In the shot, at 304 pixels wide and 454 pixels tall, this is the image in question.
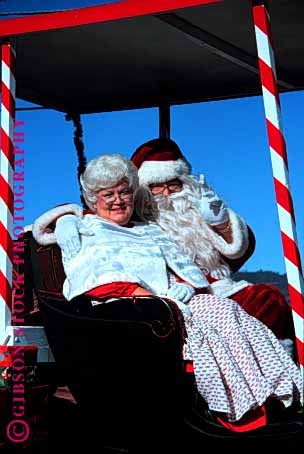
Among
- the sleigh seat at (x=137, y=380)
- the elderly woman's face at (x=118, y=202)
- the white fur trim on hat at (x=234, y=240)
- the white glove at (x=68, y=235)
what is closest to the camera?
the sleigh seat at (x=137, y=380)

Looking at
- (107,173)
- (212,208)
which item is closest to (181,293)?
(212,208)

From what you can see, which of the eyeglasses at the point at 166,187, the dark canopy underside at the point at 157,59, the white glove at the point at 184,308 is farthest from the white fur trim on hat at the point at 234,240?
the dark canopy underside at the point at 157,59

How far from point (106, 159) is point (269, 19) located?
50.9 inches

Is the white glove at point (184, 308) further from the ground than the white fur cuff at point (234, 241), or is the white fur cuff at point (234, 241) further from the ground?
the white fur cuff at point (234, 241)

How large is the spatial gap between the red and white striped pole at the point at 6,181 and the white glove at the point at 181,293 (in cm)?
88

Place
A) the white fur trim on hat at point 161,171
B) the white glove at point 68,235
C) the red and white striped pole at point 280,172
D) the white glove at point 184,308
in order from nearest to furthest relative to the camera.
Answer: the red and white striped pole at point 280,172 < the white glove at point 184,308 < the white glove at point 68,235 < the white fur trim on hat at point 161,171

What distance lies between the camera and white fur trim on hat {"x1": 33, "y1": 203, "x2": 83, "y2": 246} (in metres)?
5.23

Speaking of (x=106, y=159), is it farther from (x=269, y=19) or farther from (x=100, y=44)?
(x=269, y=19)

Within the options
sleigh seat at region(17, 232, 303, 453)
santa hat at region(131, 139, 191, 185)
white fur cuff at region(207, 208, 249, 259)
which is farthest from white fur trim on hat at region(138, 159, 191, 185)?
sleigh seat at region(17, 232, 303, 453)

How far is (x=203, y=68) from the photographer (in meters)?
5.25

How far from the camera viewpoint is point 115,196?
5.05m

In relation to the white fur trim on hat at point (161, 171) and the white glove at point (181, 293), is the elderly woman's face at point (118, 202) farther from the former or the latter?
the white glove at point (181, 293)

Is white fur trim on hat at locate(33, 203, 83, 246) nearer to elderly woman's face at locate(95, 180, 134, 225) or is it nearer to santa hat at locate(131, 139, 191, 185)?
elderly woman's face at locate(95, 180, 134, 225)

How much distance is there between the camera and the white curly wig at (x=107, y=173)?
503cm
